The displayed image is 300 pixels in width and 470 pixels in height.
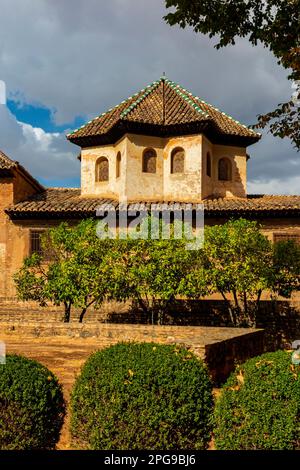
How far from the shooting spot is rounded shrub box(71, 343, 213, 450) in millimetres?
6152

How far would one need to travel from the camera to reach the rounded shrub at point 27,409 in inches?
249

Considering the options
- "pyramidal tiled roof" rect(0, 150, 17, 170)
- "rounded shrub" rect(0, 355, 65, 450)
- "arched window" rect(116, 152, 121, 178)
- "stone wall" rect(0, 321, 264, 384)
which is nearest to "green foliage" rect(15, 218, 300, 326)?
"stone wall" rect(0, 321, 264, 384)

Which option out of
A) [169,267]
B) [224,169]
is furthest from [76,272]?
[224,169]

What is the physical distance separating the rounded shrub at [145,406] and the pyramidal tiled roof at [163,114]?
47.5 feet

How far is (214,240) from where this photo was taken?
14.6 meters

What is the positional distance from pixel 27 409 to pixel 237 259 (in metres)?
9.22

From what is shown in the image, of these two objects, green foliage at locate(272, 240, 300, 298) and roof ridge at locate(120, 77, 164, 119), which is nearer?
green foliage at locate(272, 240, 300, 298)

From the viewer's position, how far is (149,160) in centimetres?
2073

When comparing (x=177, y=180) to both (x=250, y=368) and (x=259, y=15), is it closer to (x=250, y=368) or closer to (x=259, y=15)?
(x=259, y=15)

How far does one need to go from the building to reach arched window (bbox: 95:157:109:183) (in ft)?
0.15

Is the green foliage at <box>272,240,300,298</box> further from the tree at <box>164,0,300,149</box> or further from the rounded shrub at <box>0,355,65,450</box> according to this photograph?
the rounded shrub at <box>0,355,65,450</box>

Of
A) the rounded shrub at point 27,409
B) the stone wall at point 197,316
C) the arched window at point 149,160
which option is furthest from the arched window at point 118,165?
the rounded shrub at point 27,409
